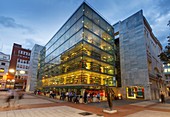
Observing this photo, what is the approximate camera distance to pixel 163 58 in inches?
821

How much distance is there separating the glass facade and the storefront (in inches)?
169

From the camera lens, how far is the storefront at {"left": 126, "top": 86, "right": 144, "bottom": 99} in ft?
87.2

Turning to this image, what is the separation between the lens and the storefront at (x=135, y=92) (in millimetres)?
26583

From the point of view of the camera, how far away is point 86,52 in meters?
24.4

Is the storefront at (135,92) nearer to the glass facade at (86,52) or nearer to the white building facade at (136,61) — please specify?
the white building facade at (136,61)

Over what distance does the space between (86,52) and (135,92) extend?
16096 mm

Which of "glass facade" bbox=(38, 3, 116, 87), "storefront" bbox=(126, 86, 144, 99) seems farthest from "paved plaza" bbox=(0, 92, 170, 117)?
"storefront" bbox=(126, 86, 144, 99)

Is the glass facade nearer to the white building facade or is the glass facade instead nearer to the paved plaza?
the white building facade

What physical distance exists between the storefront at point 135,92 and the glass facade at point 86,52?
4.29 m

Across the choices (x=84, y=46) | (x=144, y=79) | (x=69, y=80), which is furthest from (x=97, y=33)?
(x=144, y=79)

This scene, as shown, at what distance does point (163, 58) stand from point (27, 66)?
70.8 m

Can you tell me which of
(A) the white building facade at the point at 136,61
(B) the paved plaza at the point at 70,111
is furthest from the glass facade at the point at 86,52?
(B) the paved plaza at the point at 70,111

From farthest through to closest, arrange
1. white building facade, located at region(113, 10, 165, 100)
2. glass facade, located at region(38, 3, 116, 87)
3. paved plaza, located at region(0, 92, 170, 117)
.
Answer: white building facade, located at region(113, 10, 165, 100) < glass facade, located at region(38, 3, 116, 87) < paved plaza, located at region(0, 92, 170, 117)

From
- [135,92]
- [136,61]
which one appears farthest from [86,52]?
[135,92]
